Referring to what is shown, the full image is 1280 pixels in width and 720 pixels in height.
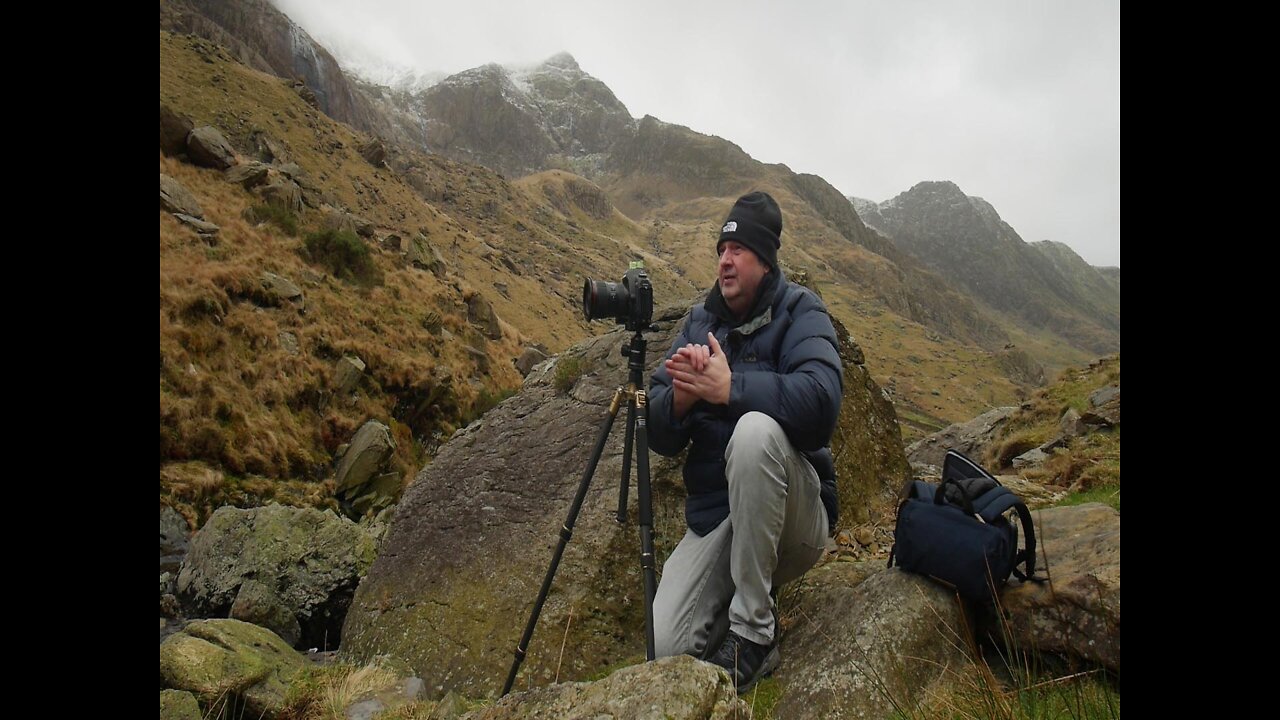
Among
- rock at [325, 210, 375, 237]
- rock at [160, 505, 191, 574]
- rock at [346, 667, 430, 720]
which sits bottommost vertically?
rock at [160, 505, 191, 574]

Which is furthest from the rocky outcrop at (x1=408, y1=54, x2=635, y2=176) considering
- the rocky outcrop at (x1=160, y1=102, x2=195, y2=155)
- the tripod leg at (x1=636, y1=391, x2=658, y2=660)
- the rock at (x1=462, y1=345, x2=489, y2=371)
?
the tripod leg at (x1=636, y1=391, x2=658, y2=660)

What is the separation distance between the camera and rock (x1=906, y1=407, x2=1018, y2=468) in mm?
10039

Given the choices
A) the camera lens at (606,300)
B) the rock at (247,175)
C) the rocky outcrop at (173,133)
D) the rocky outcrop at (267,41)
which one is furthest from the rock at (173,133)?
the rocky outcrop at (267,41)

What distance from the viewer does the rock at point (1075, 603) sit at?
219 centimetres

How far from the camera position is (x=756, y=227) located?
3002 millimetres

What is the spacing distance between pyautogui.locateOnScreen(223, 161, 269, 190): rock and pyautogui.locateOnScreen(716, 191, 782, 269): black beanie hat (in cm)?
1878

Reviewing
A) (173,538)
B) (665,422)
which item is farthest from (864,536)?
(173,538)

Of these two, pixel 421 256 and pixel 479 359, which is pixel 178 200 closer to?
pixel 479 359

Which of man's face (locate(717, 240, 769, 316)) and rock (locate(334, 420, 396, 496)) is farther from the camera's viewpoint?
rock (locate(334, 420, 396, 496))

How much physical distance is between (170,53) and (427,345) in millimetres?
32382

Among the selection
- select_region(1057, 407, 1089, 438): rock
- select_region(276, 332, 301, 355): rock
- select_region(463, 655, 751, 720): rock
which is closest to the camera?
select_region(463, 655, 751, 720): rock

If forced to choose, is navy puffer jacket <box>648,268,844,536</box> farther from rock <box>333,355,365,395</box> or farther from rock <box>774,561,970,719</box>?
rock <box>333,355,365,395</box>

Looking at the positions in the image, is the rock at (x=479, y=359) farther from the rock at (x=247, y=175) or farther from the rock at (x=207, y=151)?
the rock at (x=207, y=151)
